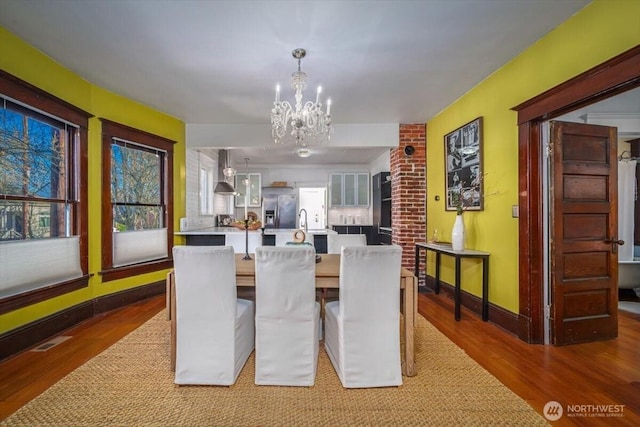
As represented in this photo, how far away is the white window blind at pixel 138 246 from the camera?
146 inches

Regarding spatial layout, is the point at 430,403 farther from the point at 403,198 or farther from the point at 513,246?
the point at 403,198

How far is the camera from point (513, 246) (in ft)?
9.27

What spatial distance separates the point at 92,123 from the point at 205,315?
288 cm

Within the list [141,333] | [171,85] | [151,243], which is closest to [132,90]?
[171,85]

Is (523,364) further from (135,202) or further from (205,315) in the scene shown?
(135,202)

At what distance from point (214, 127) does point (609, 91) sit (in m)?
4.60

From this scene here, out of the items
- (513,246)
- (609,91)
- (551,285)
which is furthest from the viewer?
(513,246)

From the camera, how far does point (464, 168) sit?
360 centimetres

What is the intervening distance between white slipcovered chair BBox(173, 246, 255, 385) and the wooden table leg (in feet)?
3.86

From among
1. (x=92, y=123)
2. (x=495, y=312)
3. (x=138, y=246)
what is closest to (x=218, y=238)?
(x=138, y=246)

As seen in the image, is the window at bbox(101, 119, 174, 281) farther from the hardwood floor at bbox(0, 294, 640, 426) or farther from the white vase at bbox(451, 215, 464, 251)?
the white vase at bbox(451, 215, 464, 251)

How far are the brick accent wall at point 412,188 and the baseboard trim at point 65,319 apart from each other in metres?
3.75

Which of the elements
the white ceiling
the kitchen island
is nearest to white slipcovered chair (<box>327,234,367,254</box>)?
the kitchen island

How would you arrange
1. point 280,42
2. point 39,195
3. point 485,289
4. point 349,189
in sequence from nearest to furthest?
point 280,42
point 39,195
point 485,289
point 349,189
